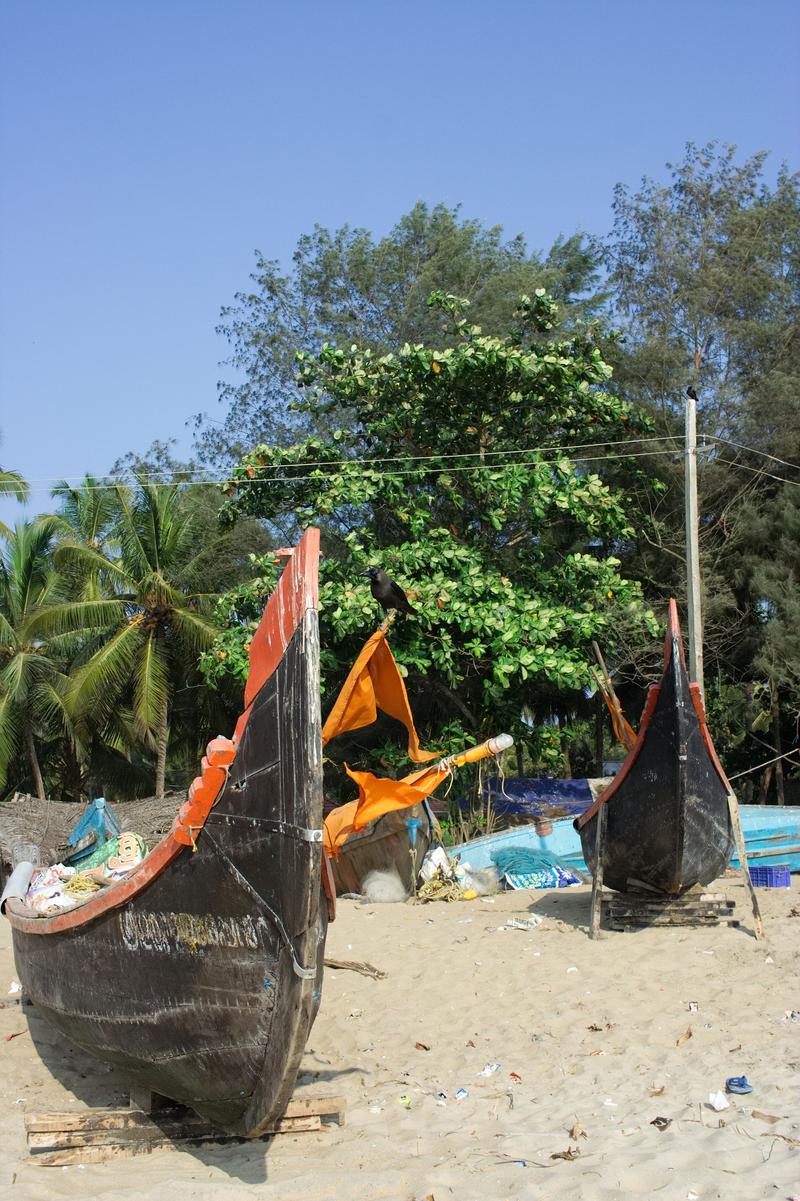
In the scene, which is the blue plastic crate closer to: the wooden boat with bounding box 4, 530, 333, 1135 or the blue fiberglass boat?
the blue fiberglass boat

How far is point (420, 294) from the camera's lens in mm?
20797

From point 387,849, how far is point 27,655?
9145mm

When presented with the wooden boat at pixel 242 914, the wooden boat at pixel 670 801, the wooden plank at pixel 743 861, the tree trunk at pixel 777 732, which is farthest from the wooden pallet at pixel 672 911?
the tree trunk at pixel 777 732

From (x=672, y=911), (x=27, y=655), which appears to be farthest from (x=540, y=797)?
(x=27, y=655)

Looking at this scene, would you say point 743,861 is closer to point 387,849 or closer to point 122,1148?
point 387,849

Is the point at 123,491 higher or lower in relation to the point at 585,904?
higher

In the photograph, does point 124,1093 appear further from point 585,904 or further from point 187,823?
point 585,904

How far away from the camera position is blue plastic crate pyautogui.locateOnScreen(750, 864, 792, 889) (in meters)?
11.6

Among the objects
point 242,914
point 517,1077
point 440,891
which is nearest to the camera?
point 242,914

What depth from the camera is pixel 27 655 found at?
60.4 feet

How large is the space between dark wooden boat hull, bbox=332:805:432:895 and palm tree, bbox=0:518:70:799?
815 cm

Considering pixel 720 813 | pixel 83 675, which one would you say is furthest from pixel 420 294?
pixel 720 813

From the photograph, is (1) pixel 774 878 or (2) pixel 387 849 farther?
(2) pixel 387 849

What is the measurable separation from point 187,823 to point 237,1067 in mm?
1096
